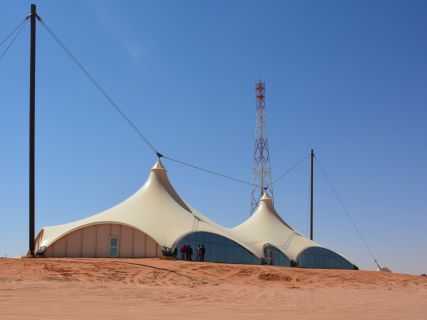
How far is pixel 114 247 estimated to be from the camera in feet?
102

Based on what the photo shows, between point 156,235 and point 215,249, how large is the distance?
4.58m

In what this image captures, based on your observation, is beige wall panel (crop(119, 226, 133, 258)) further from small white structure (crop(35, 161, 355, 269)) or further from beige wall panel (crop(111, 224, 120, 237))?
beige wall panel (crop(111, 224, 120, 237))

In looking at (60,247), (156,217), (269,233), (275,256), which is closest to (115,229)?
(156,217)

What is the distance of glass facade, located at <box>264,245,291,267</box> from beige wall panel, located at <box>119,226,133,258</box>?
10.9m

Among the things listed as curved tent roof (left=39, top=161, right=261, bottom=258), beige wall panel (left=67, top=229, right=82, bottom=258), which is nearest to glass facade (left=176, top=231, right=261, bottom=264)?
curved tent roof (left=39, top=161, right=261, bottom=258)

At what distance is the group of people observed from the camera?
30766 millimetres

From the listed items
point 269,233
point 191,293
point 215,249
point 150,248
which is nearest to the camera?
point 191,293

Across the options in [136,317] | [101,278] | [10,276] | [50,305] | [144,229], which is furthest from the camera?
[144,229]

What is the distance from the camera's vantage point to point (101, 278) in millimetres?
17266

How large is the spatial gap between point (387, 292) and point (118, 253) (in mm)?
15491

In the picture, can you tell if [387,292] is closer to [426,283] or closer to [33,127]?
[426,283]

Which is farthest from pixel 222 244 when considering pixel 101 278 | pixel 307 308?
pixel 307 308

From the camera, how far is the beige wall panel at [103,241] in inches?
1216

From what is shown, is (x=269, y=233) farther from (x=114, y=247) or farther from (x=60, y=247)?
(x=60, y=247)
